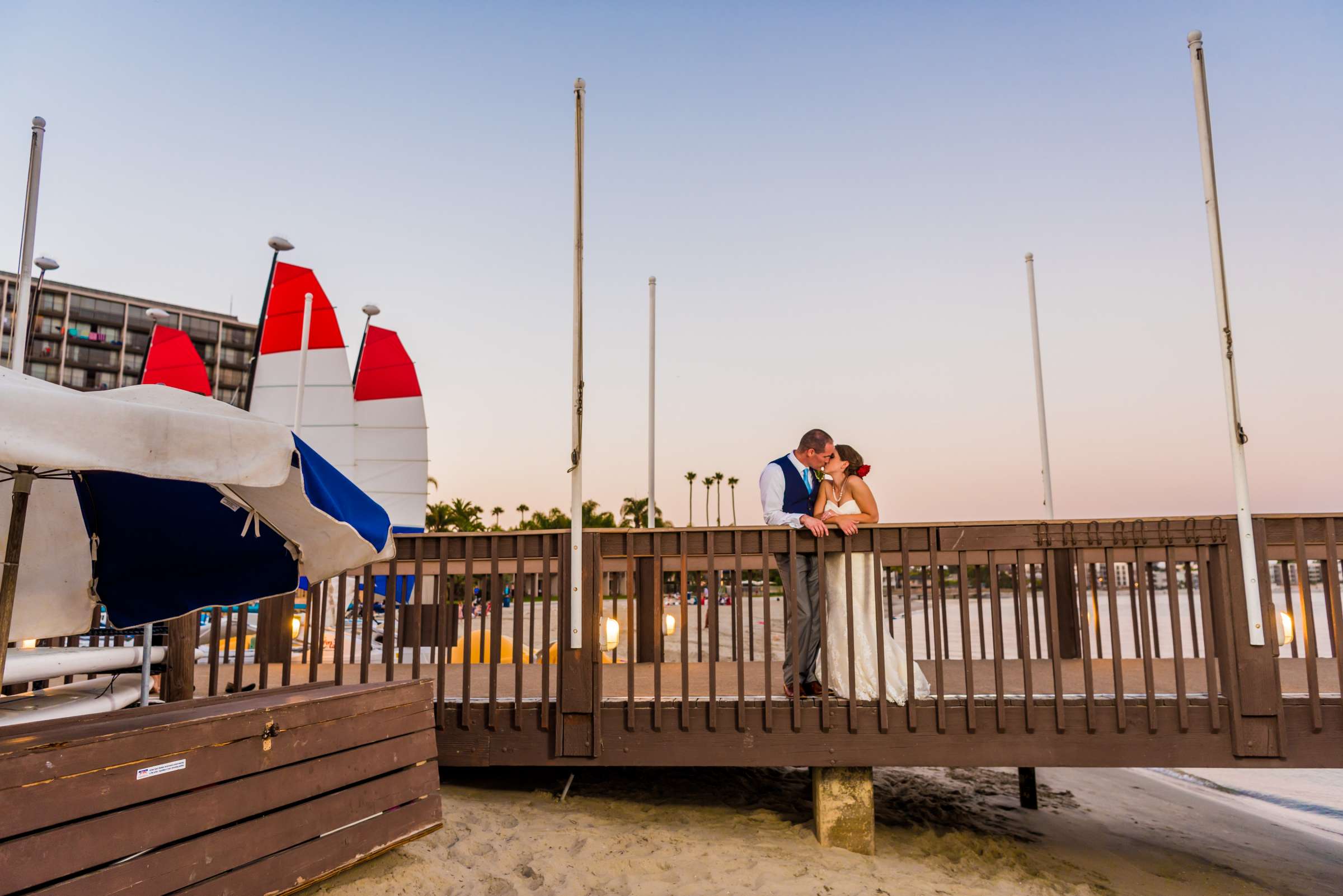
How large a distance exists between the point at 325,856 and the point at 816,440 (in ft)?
12.2

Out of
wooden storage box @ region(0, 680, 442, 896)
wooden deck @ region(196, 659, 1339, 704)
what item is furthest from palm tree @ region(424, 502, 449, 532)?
wooden storage box @ region(0, 680, 442, 896)

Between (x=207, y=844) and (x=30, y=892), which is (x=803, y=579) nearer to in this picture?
(x=207, y=844)

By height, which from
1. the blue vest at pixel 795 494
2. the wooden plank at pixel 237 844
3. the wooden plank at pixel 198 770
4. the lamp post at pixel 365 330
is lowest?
the wooden plank at pixel 237 844

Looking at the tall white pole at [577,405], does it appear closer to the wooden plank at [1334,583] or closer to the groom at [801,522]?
the groom at [801,522]

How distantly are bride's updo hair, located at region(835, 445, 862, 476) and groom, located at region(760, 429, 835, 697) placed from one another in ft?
0.24

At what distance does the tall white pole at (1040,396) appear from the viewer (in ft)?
27.6

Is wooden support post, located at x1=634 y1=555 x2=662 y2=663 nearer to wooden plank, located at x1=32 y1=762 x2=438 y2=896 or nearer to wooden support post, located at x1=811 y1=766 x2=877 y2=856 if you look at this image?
wooden support post, located at x1=811 y1=766 x2=877 y2=856

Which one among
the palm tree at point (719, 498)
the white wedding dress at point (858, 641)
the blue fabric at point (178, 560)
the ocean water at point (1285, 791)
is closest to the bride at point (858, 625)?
the white wedding dress at point (858, 641)

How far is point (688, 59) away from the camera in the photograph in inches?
537

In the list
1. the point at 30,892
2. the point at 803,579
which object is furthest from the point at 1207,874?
the point at 30,892

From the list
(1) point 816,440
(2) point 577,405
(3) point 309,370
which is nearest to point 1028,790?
(1) point 816,440

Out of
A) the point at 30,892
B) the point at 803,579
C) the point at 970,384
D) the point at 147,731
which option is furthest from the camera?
the point at 970,384

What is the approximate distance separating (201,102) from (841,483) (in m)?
14.6

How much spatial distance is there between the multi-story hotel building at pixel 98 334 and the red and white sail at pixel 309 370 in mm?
64162
